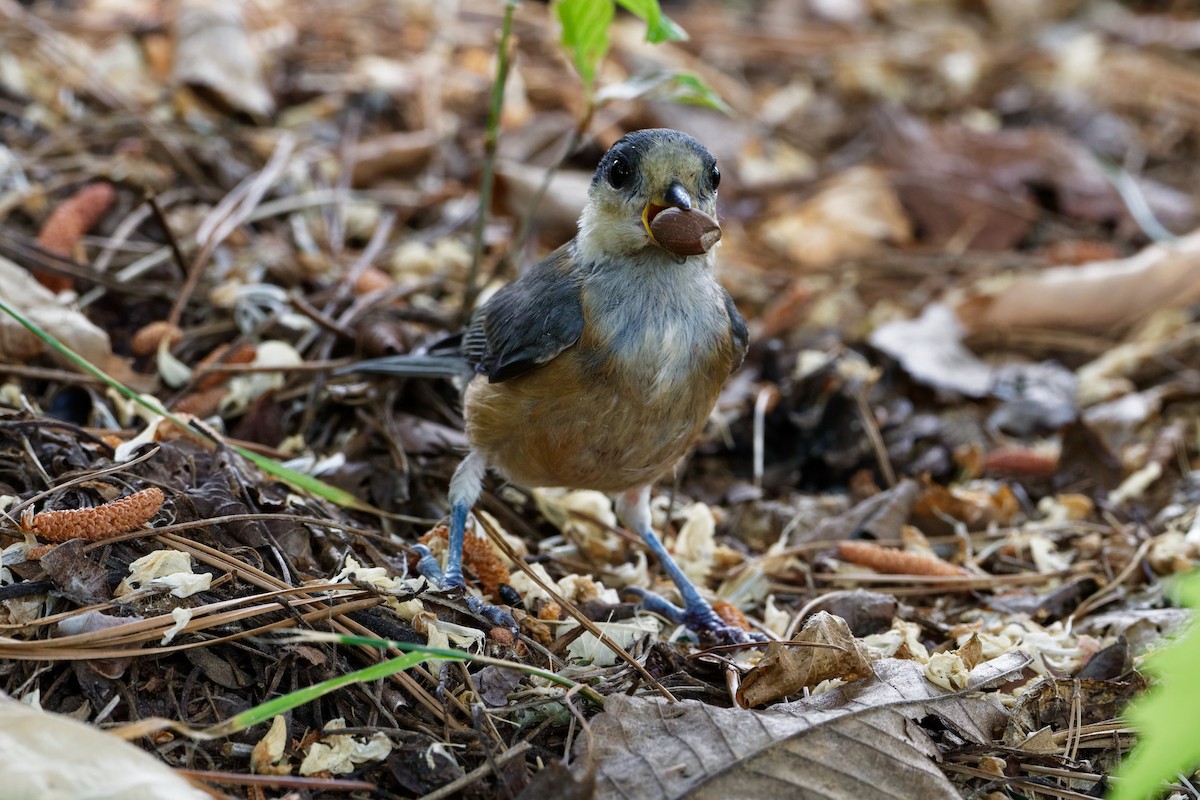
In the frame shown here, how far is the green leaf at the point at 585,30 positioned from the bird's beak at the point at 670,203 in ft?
2.38

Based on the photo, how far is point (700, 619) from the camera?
3182mm

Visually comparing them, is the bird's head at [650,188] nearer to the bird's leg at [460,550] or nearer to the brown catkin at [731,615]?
the bird's leg at [460,550]

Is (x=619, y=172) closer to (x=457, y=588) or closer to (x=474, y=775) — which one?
(x=457, y=588)

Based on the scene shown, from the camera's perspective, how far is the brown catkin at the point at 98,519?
240 centimetres

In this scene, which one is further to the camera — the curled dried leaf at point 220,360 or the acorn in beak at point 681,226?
the curled dried leaf at point 220,360

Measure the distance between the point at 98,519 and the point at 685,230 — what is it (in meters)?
1.48

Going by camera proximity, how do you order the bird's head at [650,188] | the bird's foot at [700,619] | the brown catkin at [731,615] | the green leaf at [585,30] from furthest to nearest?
the green leaf at [585,30]
the brown catkin at [731,615]
the bird's foot at [700,619]
the bird's head at [650,188]

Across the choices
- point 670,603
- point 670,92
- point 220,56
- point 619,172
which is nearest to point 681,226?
point 619,172

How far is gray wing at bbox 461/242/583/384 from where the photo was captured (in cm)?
298

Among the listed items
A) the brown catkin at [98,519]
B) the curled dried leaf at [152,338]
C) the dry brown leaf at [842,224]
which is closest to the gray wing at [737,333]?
the brown catkin at [98,519]

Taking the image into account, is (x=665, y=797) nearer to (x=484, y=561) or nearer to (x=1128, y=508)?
(x=484, y=561)

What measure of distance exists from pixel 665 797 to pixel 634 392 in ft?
3.81

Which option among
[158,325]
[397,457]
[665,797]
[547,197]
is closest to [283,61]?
[547,197]

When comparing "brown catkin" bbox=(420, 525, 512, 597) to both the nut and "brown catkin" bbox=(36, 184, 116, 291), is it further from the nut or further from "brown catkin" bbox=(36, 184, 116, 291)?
"brown catkin" bbox=(36, 184, 116, 291)
